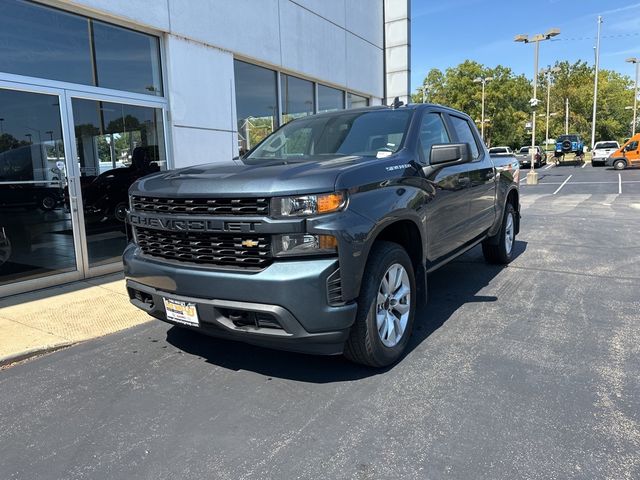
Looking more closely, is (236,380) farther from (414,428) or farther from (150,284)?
(414,428)

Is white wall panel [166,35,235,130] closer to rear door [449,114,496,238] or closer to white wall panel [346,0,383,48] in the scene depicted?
rear door [449,114,496,238]

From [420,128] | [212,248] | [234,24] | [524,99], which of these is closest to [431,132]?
[420,128]

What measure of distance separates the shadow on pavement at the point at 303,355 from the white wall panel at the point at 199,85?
420 centimetres

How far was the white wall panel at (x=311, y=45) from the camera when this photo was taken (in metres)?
9.97

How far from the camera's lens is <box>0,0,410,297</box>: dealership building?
18.8 ft

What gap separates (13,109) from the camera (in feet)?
18.3

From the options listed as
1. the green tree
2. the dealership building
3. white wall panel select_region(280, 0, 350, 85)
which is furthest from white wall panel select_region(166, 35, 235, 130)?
the green tree

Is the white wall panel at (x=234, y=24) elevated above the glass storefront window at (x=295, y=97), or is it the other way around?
the white wall panel at (x=234, y=24)

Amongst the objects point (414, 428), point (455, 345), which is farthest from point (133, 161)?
point (414, 428)

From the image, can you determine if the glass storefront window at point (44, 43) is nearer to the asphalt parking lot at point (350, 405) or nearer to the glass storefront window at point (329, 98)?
the asphalt parking lot at point (350, 405)

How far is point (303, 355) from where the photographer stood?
3.84 metres

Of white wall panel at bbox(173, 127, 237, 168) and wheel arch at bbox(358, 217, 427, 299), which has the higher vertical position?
white wall panel at bbox(173, 127, 237, 168)

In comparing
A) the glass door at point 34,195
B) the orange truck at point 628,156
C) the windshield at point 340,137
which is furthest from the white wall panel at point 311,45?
the orange truck at point 628,156

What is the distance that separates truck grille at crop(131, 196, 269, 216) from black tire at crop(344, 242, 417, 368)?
0.81 m
